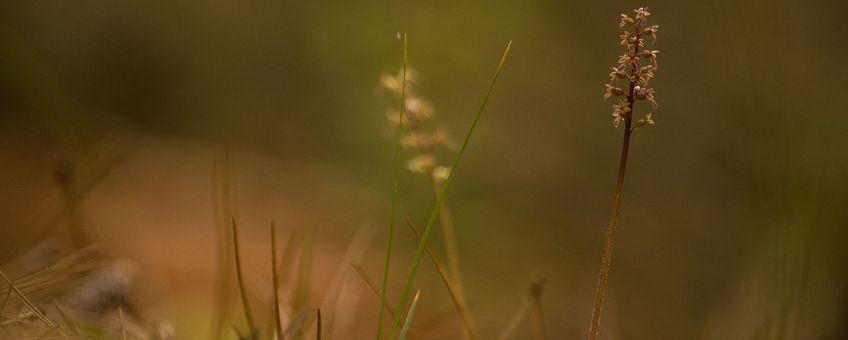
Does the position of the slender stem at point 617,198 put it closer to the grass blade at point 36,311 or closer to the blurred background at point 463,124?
the grass blade at point 36,311

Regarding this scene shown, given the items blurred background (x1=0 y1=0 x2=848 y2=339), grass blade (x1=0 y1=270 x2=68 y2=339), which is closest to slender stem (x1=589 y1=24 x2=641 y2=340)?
grass blade (x1=0 y1=270 x2=68 y2=339)

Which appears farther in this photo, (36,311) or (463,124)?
(463,124)

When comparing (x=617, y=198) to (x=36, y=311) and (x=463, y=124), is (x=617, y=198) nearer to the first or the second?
(x=36, y=311)

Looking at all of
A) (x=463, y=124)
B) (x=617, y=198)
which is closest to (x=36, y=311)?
(x=617, y=198)

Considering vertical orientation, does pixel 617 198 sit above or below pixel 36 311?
above

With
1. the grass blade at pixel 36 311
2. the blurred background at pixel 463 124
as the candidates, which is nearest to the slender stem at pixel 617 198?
the grass blade at pixel 36 311

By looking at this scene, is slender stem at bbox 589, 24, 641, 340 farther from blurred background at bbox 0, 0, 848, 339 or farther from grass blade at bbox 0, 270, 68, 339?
blurred background at bbox 0, 0, 848, 339

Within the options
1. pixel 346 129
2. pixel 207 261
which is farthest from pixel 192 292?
pixel 346 129

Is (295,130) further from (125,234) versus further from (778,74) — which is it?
(778,74)
